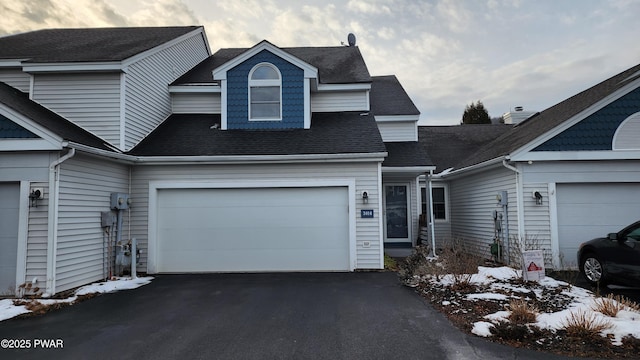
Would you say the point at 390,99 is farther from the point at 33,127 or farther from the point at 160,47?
the point at 33,127

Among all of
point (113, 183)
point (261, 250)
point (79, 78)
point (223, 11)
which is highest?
point (223, 11)

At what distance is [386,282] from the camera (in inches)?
301

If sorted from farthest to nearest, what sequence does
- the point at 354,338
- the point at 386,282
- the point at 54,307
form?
the point at 386,282 → the point at 54,307 → the point at 354,338

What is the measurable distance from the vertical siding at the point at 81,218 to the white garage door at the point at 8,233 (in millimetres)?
778

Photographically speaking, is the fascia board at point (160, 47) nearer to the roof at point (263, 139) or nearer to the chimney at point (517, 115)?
the roof at point (263, 139)

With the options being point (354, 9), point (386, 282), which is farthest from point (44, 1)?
point (386, 282)

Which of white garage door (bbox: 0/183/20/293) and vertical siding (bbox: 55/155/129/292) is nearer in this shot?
white garage door (bbox: 0/183/20/293)

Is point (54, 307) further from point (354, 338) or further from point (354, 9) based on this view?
point (354, 9)

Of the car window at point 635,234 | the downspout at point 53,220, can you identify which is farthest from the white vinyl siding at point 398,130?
the downspout at point 53,220

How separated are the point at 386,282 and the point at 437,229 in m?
6.50

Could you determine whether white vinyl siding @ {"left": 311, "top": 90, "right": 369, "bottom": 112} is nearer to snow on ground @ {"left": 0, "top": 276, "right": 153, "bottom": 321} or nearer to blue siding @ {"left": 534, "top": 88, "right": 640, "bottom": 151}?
blue siding @ {"left": 534, "top": 88, "right": 640, "bottom": 151}

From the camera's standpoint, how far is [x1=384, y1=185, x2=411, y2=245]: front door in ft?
40.6

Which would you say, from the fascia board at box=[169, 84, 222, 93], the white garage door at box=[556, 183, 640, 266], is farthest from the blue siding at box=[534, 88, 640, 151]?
the fascia board at box=[169, 84, 222, 93]

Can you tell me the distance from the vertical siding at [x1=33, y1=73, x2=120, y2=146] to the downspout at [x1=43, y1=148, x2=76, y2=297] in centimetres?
219
